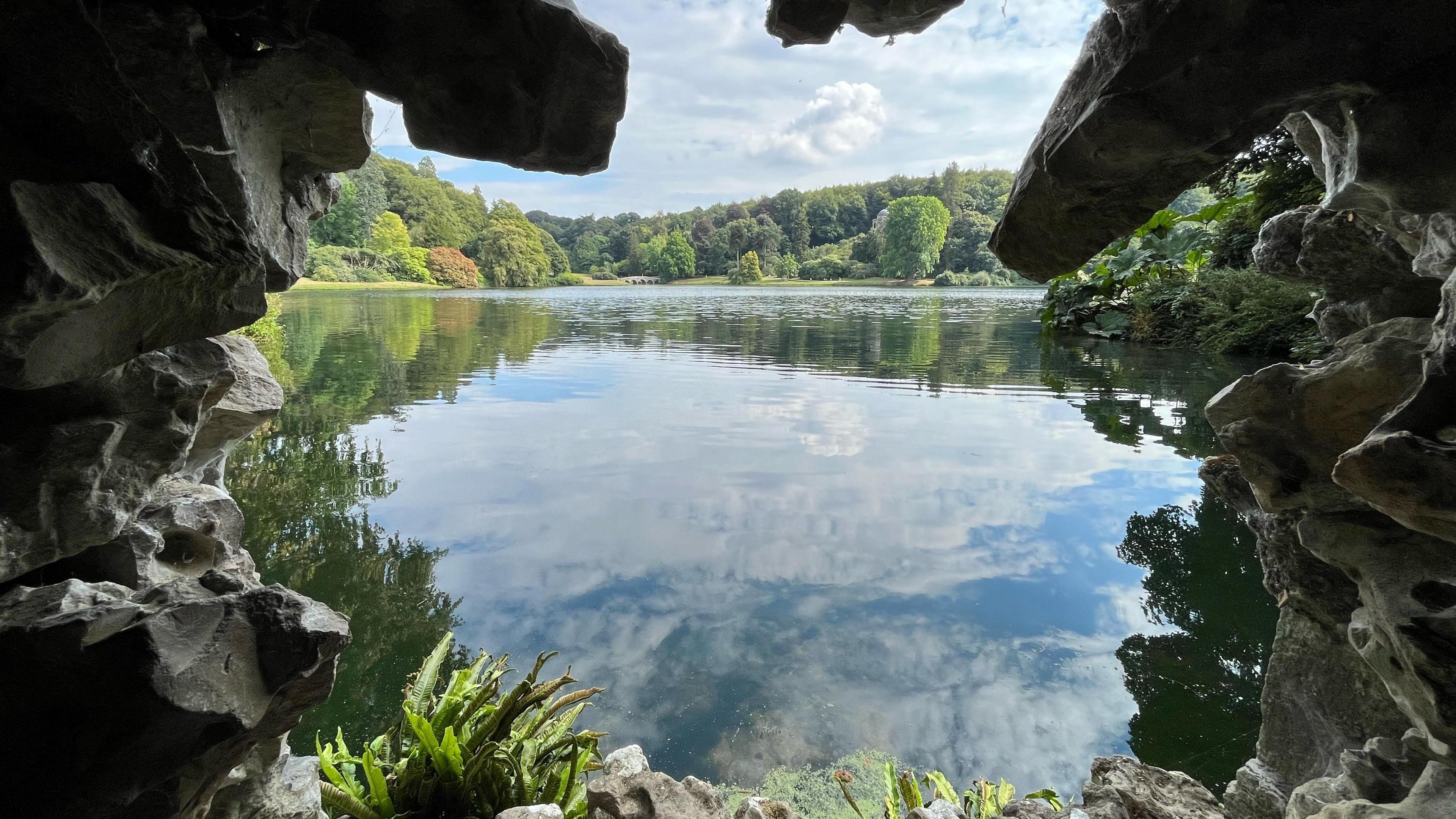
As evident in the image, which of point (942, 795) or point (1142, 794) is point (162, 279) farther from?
point (1142, 794)

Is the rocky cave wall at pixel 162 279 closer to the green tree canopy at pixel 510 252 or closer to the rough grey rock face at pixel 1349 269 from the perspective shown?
the rough grey rock face at pixel 1349 269

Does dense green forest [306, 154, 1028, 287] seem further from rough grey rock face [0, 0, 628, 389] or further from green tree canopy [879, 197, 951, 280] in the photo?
rough grey rock face [0, 0, 628, 389]

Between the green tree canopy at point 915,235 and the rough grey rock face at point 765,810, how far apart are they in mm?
62180

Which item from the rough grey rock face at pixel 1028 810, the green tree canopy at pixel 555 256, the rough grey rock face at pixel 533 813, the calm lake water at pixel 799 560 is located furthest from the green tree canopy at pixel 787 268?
the rough grey rock face at pixel 533 813

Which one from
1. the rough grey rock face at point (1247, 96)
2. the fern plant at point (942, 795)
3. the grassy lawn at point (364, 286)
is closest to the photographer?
the rough grey rock face at point (1247, 96)

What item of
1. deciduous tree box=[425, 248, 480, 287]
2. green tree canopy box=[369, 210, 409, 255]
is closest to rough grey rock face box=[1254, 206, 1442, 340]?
green tree canopy box=[369, 210, 409, 255]

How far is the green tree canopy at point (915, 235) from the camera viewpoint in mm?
60406

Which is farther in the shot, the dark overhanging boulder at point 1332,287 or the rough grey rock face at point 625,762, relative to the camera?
the rough grey rock face at point 625,762

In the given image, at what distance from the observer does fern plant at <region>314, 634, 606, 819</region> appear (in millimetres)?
2605

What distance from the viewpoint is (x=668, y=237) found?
268ft

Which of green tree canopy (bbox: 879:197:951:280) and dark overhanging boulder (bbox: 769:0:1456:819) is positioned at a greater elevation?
green tree canopy (bbox: 879:197:951:280)

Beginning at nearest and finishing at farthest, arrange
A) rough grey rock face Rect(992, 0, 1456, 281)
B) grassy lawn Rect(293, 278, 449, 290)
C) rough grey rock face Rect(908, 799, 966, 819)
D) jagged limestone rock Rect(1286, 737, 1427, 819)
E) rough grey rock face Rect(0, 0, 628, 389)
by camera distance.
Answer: rough grey rock face Rect(0, 0, 628, 389)
rough grey rock face Rect(992, 0, 1456, 281)
jagged limestone rock Rect(1286, 737, 1427, 819)
rough grey rock face Rect(908, 799, 966, 819)
grassy lawn Rect(293, 278, 449, 290)

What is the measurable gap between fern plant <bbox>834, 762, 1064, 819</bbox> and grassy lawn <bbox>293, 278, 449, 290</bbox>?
4413 cm

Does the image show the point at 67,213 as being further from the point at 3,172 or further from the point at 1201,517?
the point at 1201,517
